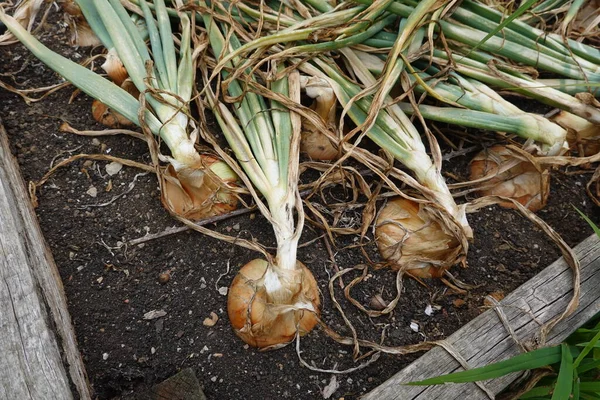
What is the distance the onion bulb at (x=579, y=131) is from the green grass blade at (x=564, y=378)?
64cm

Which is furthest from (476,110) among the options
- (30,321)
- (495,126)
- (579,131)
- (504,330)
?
(30,321)

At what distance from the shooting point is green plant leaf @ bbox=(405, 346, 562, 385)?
3.18 ft

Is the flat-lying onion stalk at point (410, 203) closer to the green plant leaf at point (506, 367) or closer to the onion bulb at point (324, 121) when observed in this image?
the onion bulb at point (324, 121)

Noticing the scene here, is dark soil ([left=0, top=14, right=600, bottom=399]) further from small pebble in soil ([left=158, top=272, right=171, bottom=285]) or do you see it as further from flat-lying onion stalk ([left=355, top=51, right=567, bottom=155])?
flat-lying onion stalk ([left=355, top=51, right=567, bottom=155])

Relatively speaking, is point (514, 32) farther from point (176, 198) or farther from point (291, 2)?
point (176, 198)

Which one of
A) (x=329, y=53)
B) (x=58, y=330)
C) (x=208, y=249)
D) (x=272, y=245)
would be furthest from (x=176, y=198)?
(x=329, y=53)

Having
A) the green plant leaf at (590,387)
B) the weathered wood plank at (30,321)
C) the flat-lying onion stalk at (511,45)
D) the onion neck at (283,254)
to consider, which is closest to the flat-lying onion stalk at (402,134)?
the flat-lying onion stalk at (511,45)

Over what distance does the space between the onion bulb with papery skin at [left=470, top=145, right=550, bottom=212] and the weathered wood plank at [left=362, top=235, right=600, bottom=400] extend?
17 cm

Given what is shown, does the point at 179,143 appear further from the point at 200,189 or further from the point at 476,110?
the point at 476,110

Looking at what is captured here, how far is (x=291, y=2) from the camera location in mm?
1492

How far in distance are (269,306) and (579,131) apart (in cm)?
100

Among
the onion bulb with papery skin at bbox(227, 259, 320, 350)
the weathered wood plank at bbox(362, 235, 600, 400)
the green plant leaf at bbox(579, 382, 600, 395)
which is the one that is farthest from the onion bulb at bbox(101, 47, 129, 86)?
the green plant leaf at bbox(579, 382, 600, 395)

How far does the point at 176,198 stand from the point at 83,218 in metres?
0.23

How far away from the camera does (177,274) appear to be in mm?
1228
